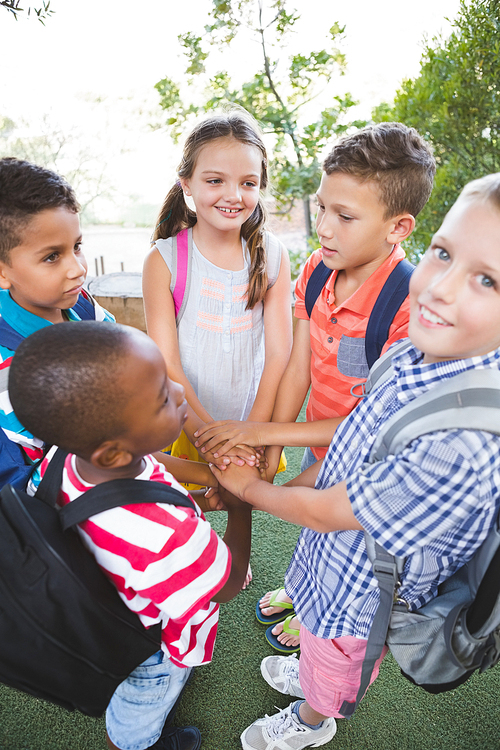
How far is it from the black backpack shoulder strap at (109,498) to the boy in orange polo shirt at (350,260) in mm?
538

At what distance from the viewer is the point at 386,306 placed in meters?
1.25

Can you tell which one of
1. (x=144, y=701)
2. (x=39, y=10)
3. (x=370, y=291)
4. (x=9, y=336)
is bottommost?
(x=144, y=701)

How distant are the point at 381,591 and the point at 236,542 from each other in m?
0.36

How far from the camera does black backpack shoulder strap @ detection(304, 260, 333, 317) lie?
4.70ft

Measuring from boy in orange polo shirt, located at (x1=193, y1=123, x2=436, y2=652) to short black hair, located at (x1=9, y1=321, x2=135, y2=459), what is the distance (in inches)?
24.7

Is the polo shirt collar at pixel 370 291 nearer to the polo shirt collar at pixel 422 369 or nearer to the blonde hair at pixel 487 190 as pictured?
the polo shirt collar at pixel 422 369

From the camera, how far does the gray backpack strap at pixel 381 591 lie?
882 millimetres

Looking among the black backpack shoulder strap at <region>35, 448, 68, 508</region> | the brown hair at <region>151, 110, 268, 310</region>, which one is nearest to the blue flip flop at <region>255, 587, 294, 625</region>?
the brown hair at <region>151, 110, 268, 310</region>

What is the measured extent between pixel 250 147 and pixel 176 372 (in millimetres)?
711

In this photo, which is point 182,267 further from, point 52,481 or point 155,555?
point 155,555

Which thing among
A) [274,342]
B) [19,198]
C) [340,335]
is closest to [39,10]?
[19,198]

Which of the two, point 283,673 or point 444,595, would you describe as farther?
point 283,673

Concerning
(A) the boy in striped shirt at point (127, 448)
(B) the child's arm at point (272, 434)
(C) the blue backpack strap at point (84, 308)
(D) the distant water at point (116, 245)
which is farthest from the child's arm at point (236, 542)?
(D) the distant water at point (116, 245)

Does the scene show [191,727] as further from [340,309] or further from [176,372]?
[340,309]
